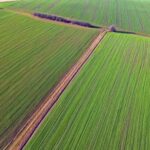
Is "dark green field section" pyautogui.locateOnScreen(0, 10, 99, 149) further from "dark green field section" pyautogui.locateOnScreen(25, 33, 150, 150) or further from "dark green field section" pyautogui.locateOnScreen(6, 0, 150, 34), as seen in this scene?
"dark green field section" pyautogui.locateOnScreen(6, 0, 150, 34)

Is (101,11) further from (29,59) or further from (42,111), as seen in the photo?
(42,111)

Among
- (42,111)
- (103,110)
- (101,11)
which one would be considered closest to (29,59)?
(42,111)

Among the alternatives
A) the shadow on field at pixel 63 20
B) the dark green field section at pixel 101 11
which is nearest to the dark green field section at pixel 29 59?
the shadow on field at pixel 63 20

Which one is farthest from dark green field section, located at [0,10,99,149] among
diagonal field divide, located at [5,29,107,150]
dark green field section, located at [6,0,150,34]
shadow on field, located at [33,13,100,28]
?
dark green field section, located at [6,0,150,34]

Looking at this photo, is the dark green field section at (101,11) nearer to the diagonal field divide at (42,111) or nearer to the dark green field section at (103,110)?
the dark green field section at (103,110)

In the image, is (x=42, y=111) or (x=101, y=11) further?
(x=101, y=11)
